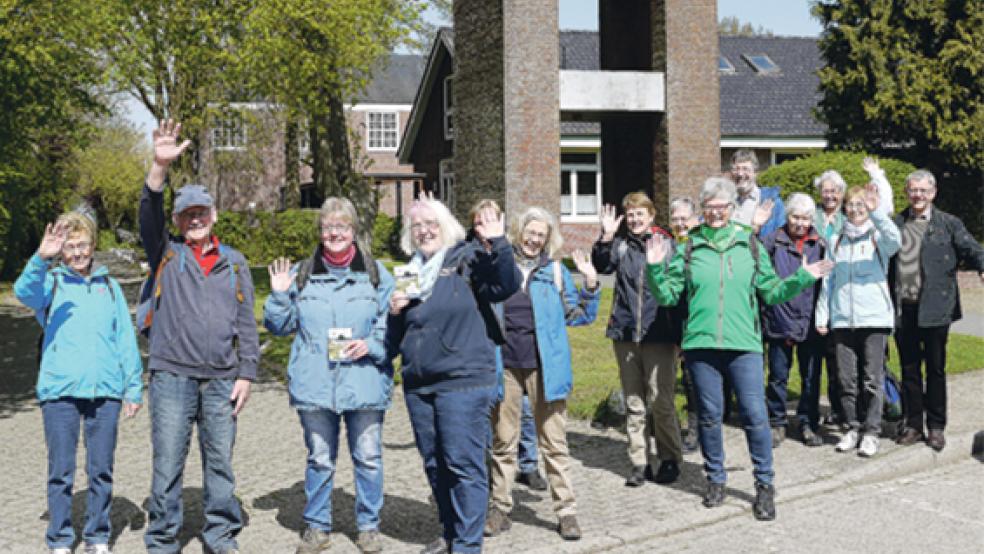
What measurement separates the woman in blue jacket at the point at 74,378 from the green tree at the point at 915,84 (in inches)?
925

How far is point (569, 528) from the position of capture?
19.4 feet

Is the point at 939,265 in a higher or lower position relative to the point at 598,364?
higher

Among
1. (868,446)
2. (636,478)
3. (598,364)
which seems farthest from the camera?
(598,364)

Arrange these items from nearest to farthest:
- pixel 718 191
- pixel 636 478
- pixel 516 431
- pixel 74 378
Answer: pixel 74 378 → pixel 516 431 → pixel 718 191 → pixel 636 478

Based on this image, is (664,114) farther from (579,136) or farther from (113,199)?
(113,199)

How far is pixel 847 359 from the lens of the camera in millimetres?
8016

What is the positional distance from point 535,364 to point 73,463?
2676mm

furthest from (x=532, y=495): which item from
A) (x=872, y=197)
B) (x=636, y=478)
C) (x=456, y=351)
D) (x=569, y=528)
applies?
(x=872, y=197)

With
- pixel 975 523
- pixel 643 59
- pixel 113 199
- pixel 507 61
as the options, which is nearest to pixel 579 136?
pixel 643 59

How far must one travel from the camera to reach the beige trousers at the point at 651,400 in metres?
7.11

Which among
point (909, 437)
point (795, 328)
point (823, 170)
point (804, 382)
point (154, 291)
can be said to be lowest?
point (909, 437)

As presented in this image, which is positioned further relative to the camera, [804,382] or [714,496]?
[804,382]

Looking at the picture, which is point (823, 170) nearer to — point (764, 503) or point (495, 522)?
point (764, 503)

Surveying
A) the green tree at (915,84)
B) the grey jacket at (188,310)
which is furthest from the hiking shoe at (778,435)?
the green tree at (915,84)
